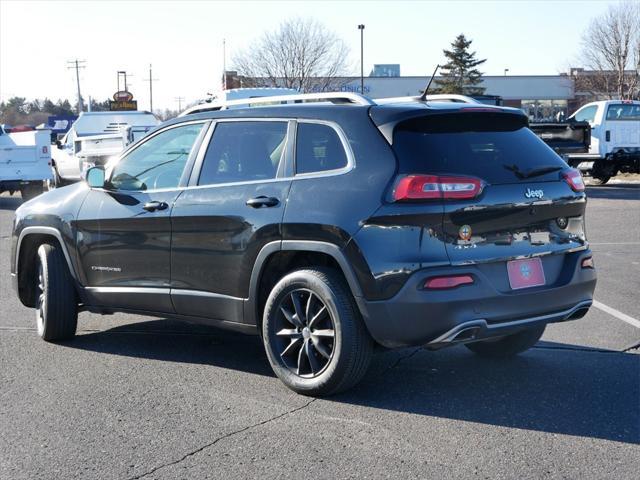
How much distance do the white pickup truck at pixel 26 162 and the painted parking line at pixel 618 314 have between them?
1700 cm

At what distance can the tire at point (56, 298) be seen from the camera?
22.5ft

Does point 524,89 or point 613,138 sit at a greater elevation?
point 524,89

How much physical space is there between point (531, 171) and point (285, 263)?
1.64 meters

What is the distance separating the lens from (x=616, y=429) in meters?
4.82

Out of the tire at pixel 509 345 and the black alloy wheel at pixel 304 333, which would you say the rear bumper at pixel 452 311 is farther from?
the tire at pixel 509 345

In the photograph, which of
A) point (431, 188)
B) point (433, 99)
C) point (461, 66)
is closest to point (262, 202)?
point (431, 188)

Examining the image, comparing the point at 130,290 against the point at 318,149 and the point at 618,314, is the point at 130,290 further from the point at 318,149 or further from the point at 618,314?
the point at 618,314

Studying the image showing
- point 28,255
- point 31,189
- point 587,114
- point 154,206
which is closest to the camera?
point 154,206

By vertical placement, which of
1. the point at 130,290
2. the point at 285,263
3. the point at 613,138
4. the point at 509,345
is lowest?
the point at 509,345

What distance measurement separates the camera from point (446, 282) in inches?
193

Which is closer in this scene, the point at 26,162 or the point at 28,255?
the point at 28,255

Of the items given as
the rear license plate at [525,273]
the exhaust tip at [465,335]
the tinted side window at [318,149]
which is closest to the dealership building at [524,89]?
the tinted side window at [318,149]

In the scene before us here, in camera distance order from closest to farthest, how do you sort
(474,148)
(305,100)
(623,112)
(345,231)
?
(345,231), (474,148), (305,100), (623,112)

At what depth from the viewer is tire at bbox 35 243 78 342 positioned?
6867mm
